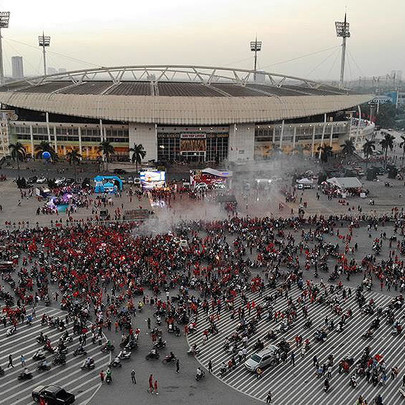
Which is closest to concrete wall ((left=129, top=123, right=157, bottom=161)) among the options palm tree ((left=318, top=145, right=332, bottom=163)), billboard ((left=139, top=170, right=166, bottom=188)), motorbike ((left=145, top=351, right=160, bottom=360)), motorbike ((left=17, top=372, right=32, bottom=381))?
billboard ((left=139, top=170, right=166, bottom=188))

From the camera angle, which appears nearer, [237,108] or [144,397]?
[144,397]

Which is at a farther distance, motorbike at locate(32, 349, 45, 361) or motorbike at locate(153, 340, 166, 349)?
motorbike at locate(153, 340, 166, 349)

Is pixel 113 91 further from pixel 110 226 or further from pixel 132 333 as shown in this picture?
pixel 132 333

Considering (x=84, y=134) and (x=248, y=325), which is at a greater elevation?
(x=84, y=134)

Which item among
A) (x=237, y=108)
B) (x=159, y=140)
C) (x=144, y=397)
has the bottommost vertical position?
(x=144, y=397)

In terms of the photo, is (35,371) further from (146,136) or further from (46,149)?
(146,136)

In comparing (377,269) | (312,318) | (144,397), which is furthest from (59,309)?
(377,269)

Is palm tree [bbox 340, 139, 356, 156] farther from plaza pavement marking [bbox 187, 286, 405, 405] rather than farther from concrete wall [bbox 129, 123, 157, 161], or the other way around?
plaza pavement marking [bbox 187, 286, 405, 405]

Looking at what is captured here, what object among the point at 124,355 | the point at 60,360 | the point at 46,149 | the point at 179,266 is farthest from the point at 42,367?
the point at 46,149
